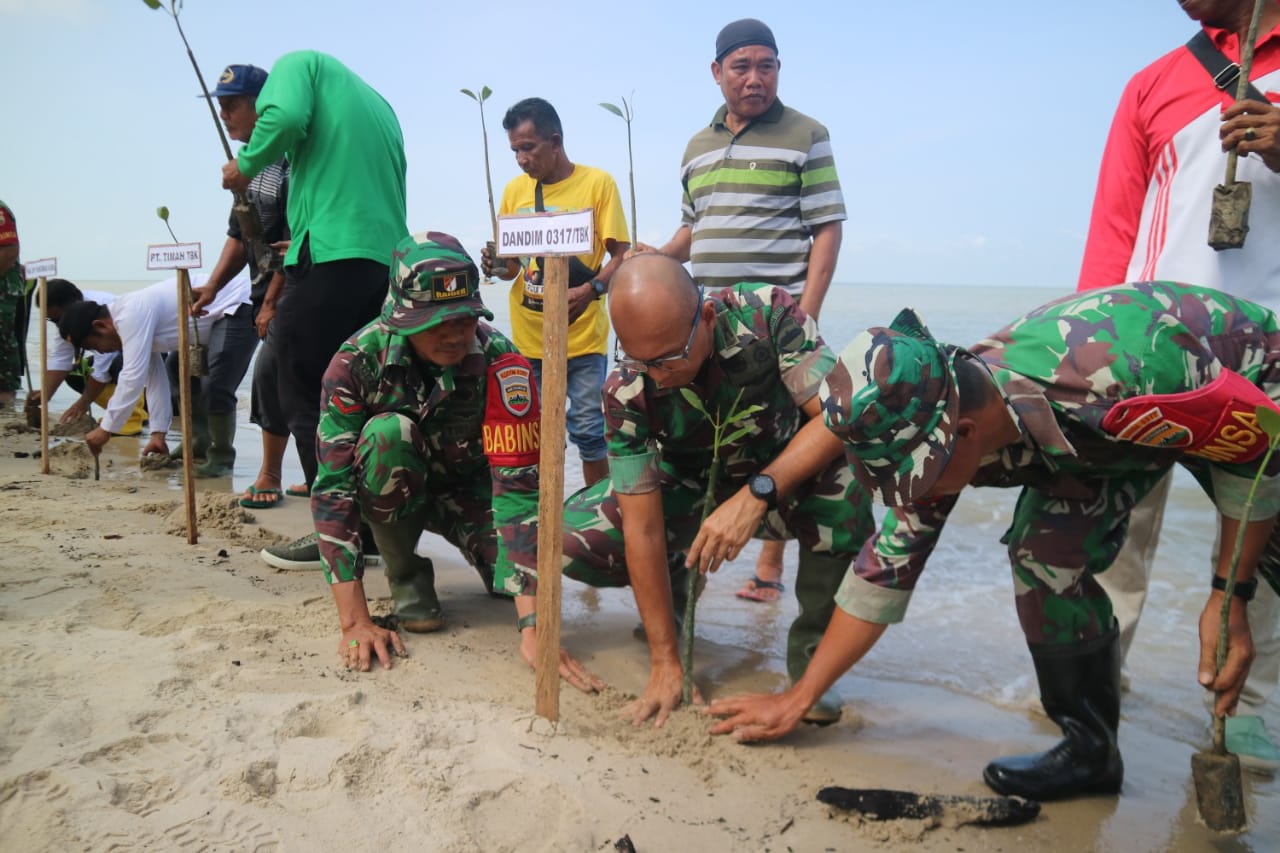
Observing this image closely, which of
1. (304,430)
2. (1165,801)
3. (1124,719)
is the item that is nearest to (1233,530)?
(1165,801)

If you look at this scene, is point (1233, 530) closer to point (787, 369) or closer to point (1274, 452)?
point (1274, 452)

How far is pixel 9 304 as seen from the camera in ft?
21.6

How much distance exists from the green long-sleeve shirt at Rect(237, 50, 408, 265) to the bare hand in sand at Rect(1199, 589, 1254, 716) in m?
2.89

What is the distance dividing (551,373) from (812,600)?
43.3 inches

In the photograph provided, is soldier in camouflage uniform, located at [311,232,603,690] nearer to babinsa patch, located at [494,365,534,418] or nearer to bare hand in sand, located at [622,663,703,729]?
babinsa patch, located at [494,365,534,418]

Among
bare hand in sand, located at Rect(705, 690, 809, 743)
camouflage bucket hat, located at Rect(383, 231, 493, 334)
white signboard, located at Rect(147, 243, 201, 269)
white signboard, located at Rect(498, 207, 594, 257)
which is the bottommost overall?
bare hand in sand, located at Rect(705, 690, 809, 743)

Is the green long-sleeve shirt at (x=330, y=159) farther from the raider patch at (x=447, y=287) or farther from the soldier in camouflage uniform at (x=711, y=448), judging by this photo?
the soldier in camouflage uniform at (x=711, y=448)

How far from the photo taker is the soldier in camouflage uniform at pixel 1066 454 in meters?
1.75

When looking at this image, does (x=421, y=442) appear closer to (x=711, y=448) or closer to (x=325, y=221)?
(x=711, y=448)

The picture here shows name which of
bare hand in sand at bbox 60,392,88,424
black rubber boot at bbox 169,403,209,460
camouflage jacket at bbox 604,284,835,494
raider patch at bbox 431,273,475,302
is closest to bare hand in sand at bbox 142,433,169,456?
black rubber boot at bbox 169,403,209,460

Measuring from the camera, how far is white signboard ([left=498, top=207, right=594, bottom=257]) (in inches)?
77.4

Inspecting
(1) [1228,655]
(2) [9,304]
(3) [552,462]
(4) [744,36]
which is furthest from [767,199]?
(2) [9,304]

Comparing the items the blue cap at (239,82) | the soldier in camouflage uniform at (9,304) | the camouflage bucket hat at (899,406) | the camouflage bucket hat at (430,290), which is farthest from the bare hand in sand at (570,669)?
the soldier in camouflage uniform at (9,304)

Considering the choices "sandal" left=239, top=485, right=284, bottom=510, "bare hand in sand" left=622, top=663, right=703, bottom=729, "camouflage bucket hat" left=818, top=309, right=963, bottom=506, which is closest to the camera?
"camouflage bucket hat" left=818, top=309, right=963, bottom=506
